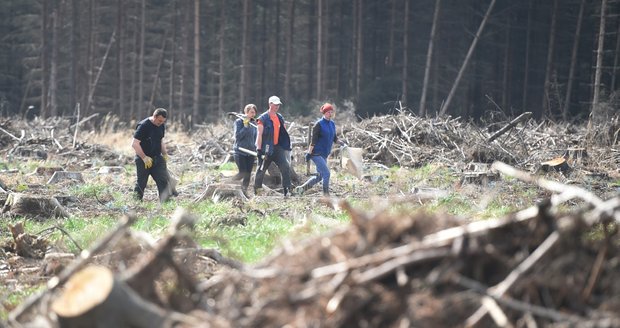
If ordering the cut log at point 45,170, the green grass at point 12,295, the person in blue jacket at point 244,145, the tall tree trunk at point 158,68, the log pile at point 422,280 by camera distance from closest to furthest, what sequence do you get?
the log pile at point 422,280
the green grass at point 12,295
the person in blue jacket at point 244,145
the cut log at point 45,170
the tall tree trunk at point 158,68

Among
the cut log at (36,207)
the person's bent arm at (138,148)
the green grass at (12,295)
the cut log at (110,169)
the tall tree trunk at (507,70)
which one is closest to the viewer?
the green grass at (12,295)

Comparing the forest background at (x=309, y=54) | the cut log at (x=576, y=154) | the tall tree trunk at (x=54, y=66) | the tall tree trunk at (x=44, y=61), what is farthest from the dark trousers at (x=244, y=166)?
the tall tree trunk at (x=44, y=61)

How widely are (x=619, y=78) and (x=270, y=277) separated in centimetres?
4769

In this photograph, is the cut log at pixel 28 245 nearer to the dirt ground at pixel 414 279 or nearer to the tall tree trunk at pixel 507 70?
the dirt ground at pixel 414 279

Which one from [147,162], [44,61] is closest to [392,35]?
[44,61]

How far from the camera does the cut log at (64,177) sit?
18594 millimetres

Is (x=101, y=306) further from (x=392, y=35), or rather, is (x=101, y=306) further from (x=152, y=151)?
(x=392, y=35)

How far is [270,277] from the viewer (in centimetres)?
503

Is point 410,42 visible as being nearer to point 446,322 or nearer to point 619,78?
point 619,78

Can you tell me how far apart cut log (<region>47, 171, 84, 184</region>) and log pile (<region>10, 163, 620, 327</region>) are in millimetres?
13839

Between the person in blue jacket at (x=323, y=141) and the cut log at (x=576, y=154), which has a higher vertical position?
the person in blue jacket at (x=323, y=141)

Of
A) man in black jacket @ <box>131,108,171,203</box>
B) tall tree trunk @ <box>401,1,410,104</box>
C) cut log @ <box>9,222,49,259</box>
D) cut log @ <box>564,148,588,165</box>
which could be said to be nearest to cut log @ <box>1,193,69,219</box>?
man in black jacket @ <box>131,108,171,203</box>

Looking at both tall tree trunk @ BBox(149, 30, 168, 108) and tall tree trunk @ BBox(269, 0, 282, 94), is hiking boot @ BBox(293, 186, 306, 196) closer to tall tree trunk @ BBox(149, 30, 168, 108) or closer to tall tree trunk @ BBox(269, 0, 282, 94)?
tall tree trunk @ BBox(149, 30, 168, 108)

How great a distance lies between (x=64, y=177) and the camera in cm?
1880
